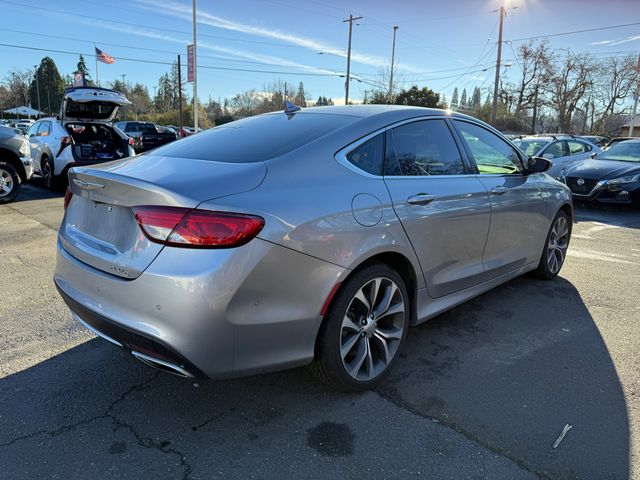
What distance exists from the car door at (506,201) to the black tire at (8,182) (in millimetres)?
8180

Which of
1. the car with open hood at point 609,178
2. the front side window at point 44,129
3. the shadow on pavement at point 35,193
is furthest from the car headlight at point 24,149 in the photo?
the car with open hood at point 609,178

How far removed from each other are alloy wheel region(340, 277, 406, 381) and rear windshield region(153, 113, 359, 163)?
92 centimetres

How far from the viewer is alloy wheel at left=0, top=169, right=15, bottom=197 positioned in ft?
27.8

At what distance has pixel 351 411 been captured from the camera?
104 inches

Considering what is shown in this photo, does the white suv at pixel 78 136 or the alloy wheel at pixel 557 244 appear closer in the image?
the alloy wheel at pixel 557 244

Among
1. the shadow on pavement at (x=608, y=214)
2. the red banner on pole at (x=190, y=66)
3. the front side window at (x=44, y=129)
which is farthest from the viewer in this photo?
the red banner on pole at (x=190, y=66)

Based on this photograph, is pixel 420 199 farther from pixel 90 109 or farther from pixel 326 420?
pixel 90 109

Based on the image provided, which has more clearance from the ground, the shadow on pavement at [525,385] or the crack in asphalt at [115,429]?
the shadow on pavement at [525,385]

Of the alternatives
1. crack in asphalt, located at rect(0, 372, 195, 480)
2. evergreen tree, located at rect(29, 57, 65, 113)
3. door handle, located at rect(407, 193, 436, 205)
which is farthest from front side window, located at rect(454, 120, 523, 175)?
evergreen tree, located at rect(29, 57, 65, 113)

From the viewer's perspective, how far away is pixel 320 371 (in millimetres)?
2596

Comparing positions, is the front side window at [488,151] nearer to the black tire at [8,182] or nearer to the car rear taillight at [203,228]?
the car rear taillight at [203,228]

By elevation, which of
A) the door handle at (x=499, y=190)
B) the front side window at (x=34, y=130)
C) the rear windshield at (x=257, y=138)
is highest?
the rear windshield at (x=257, y=138)

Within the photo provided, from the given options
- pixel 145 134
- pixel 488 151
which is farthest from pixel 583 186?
pixel 145 134

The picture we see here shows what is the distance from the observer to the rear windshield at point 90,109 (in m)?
9.92
